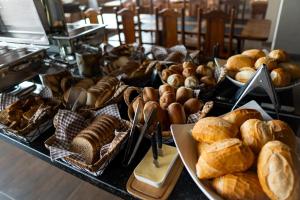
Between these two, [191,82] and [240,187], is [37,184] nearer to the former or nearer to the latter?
[191,82]

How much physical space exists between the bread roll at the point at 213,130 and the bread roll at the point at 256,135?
2 centimetres

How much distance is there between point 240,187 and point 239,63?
48 cm

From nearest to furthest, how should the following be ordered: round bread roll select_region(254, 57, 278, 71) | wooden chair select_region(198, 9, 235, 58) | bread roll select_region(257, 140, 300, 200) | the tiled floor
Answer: bread roll select_region(257, 140, 300, 200)
round bread roll select_region(254, 57, 278, 71)
the tiled floor
wooden chair select_region(198, 9, 235, 58)

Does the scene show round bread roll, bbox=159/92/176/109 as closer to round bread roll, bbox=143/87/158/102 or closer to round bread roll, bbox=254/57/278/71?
round bread roll, bbox=143/87/158/102

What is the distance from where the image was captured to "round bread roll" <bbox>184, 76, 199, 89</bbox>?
0.71 meters

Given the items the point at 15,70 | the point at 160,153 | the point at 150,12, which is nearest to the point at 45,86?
the point at 15,70

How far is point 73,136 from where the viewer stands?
62 cm

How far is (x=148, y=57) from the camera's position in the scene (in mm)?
1082

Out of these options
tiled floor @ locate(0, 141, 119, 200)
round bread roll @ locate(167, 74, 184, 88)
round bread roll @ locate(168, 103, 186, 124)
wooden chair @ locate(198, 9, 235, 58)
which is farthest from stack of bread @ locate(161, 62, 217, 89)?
wooden chair @ locate(198, 9, 235, 58)

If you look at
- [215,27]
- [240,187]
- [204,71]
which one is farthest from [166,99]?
[215,27]

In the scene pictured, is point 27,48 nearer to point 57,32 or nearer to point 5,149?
point 57,32

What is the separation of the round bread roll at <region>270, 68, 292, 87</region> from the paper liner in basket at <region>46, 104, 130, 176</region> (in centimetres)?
45

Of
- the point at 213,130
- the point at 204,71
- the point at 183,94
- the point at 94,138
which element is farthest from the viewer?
the point at 204,71

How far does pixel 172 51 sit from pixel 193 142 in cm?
66
